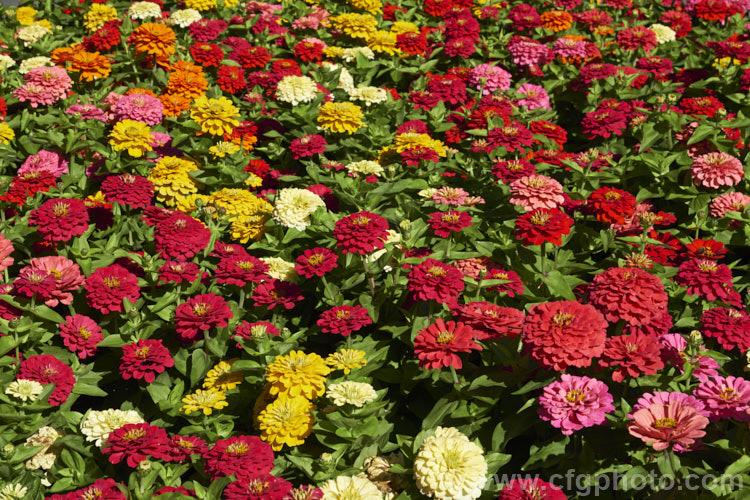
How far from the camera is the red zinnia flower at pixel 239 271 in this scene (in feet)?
9.78

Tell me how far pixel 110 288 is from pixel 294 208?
0.94 meters

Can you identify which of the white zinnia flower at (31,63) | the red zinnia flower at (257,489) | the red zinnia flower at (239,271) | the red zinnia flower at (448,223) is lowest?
the red zinnia flower at (257,489)

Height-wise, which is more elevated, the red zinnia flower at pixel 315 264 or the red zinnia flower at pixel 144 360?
the red zinnia flower at pixel 315 264

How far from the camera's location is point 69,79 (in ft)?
14.5

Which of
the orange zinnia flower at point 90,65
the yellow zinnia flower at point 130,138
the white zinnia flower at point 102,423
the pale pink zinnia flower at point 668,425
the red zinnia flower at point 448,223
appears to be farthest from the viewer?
the orange zinnia flower at point 90,65

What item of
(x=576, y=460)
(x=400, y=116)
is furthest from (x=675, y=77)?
(x=576, y=460)

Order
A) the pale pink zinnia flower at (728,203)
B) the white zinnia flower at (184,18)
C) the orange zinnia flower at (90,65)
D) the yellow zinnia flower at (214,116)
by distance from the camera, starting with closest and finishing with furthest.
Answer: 1. the pale pink zinnia flower at (728,203)
2. the yellow zinnia flower at (214,116)
3. the orange zinnia flower at (90,65)
4. the white zinnia flower at (184,18)

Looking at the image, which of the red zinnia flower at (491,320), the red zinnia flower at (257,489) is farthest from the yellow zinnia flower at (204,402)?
the red zinnia flower at (491,320)

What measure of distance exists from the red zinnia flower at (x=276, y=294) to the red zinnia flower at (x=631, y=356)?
4.44 feet

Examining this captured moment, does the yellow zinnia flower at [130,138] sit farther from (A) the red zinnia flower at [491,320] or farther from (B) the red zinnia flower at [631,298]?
(B) the red zinnia flower at [631,298]

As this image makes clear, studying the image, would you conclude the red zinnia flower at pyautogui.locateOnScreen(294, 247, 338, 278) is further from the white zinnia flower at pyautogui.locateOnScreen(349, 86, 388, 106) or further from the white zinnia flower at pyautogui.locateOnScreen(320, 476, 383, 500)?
the white zinnia flower at pyautogui.locateOnScreen(349, 86, 388, 106)

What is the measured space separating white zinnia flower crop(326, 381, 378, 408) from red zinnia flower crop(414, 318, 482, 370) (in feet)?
0.73

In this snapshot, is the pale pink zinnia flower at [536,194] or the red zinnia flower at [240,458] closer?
the red zinnia flower at [240,458]

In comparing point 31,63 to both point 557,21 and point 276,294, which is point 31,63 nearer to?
point 276,294
